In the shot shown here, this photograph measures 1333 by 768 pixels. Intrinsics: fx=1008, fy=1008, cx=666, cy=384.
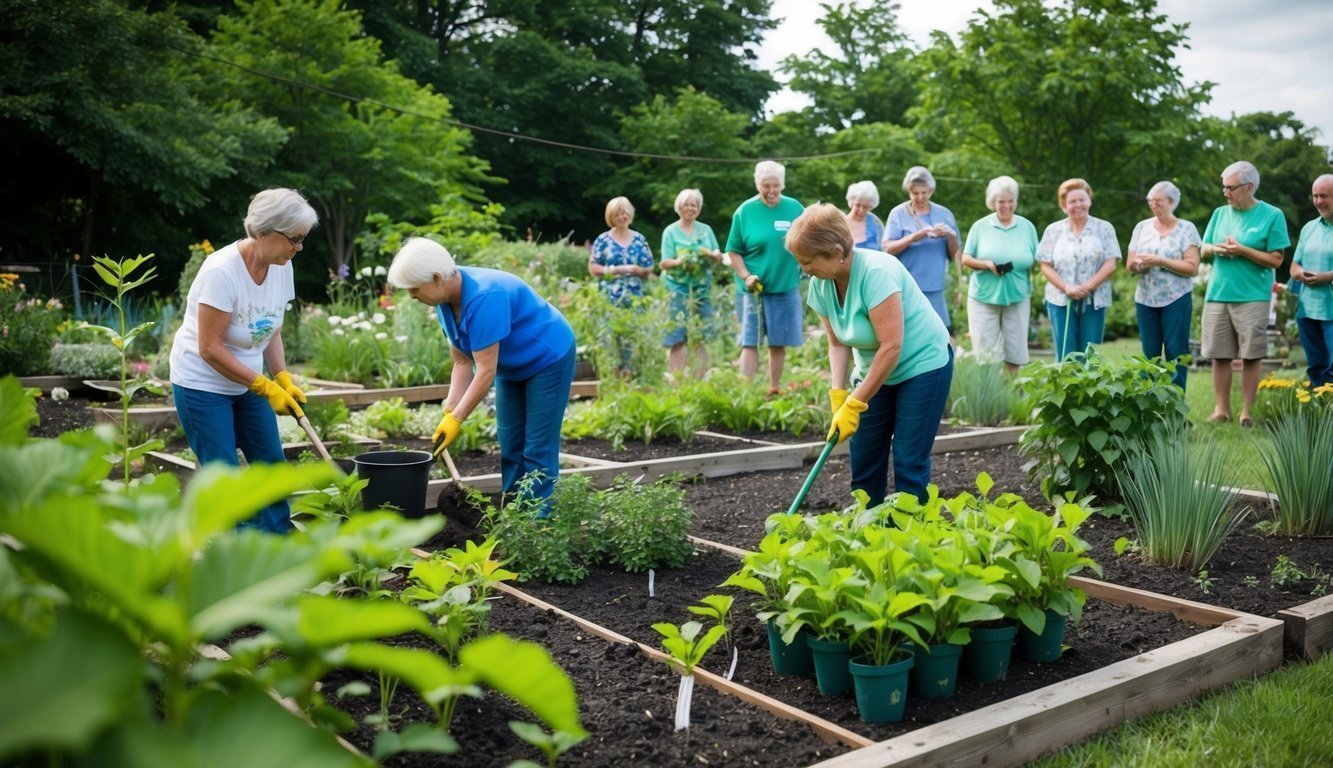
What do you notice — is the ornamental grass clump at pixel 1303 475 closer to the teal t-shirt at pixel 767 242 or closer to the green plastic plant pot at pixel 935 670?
the green plastic plant pot at pixel 935 670

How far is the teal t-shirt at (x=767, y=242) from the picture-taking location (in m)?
7.27

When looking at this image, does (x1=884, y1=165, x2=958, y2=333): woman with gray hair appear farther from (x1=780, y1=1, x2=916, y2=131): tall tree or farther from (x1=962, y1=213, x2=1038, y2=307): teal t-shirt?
(x1=780, y1=1, x2=916, y2=131): tall tree

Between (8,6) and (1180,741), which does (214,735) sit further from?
(8,6)

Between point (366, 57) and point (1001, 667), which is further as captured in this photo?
point (366, 57)

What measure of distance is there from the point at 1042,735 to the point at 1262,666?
102 cm

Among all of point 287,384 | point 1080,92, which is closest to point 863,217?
point 287,384

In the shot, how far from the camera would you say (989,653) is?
2.69 m

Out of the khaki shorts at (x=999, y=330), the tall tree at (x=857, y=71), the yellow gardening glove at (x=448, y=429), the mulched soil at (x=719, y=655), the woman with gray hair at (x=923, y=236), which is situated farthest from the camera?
the tall tree at (x=857, y=71)

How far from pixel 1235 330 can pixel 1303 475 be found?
326 centimetres

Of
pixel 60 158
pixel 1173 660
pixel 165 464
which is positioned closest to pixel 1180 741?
pixel 1173 660

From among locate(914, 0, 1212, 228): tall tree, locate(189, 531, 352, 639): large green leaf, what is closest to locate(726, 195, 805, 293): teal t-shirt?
locate(189, 531, 352, 639): large green leaf

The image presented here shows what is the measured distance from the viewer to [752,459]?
19.2ft

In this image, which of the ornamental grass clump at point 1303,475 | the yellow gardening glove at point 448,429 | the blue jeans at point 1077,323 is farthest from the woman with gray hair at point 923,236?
the yellow gardening glove at point 448,429

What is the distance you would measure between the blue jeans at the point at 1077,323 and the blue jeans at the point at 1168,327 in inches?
10.5
